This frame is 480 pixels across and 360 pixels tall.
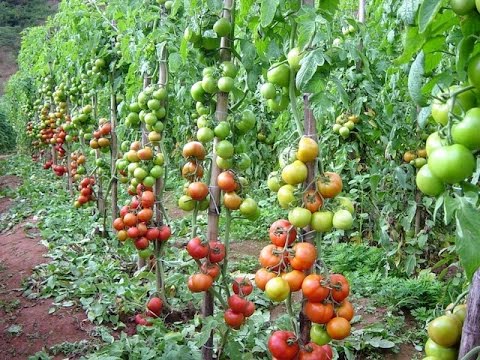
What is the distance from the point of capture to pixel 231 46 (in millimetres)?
2281

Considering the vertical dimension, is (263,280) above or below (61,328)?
above

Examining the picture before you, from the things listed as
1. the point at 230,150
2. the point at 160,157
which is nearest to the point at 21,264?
the point at 160,157

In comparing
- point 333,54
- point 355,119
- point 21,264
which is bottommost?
point 21,264

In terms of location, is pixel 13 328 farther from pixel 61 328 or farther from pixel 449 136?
pixel 449 136

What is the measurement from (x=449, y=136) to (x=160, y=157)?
278cm

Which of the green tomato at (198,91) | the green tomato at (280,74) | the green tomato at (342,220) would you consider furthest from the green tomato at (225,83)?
the green tomato at (342,220)

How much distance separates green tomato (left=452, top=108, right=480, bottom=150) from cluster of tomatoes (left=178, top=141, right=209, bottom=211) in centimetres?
165

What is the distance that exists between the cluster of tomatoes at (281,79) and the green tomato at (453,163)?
82cm

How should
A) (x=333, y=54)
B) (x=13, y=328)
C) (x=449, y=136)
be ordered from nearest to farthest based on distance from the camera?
(x=449, y=136) → (x=333, y=54) → (x=13, y=328)

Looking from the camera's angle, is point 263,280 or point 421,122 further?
point 263,280

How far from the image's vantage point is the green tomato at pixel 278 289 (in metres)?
1.47

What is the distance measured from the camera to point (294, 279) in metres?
1.50

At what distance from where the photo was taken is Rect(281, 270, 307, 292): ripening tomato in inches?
58.9

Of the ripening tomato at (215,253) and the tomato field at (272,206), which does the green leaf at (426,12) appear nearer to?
the tomato field at (272,206)
